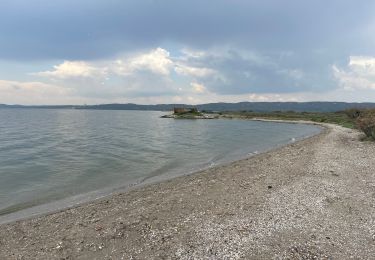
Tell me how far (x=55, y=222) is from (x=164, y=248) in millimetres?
6202

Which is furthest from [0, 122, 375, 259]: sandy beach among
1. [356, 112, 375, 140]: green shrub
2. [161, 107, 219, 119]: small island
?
[161, 107, 219, 119]: small island

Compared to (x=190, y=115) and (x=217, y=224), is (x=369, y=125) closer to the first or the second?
A: (x=217, y=224)

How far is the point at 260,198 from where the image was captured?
1587 centimetres

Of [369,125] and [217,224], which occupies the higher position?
[369,125]

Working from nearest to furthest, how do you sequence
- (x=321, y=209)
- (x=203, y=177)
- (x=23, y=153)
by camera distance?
(x=321, y=209)
(x=203, y=177)
(x=23, y=153)

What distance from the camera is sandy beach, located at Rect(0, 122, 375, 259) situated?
34.5 ft

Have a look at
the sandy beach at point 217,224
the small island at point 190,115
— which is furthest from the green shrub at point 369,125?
the small island at point 190,115

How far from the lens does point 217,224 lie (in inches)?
492

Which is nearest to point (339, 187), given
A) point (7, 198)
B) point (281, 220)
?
point (281, 220)

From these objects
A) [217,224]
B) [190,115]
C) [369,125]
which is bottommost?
[190,115]

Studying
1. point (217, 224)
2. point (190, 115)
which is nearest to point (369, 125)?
point (217, 224)

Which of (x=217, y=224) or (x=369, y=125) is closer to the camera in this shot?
(x=217, y=224)

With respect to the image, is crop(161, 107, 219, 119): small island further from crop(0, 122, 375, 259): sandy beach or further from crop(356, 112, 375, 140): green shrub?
crop(0, 122, 375, 259): sandy beach

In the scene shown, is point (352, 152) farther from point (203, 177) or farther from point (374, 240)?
point (374, 240)
